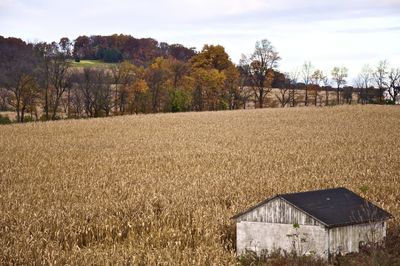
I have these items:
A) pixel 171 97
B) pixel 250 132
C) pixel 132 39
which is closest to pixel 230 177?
pixel 250 132

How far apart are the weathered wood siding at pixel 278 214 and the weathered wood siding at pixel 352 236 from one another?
1.31 feet

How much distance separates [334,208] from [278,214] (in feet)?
3.32

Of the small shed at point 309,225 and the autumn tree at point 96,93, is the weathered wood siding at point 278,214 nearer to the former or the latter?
the small shed at point 309,225

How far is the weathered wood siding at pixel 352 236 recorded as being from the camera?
9.34 m

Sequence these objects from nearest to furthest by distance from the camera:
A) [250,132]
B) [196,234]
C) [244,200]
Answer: [196,234]
[244,200]
[250,132]

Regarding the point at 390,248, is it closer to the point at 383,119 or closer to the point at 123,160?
the point at 123,160

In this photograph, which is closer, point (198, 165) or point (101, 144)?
point (198, 165)

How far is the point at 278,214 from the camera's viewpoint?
9.72 meters

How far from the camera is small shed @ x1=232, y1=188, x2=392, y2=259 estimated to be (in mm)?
9320

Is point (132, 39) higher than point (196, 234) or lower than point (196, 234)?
higher

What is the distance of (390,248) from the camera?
9.59 metres

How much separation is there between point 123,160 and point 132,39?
111583mm

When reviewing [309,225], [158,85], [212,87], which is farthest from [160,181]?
[212,87]

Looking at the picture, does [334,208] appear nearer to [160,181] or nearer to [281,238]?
[281,238]
